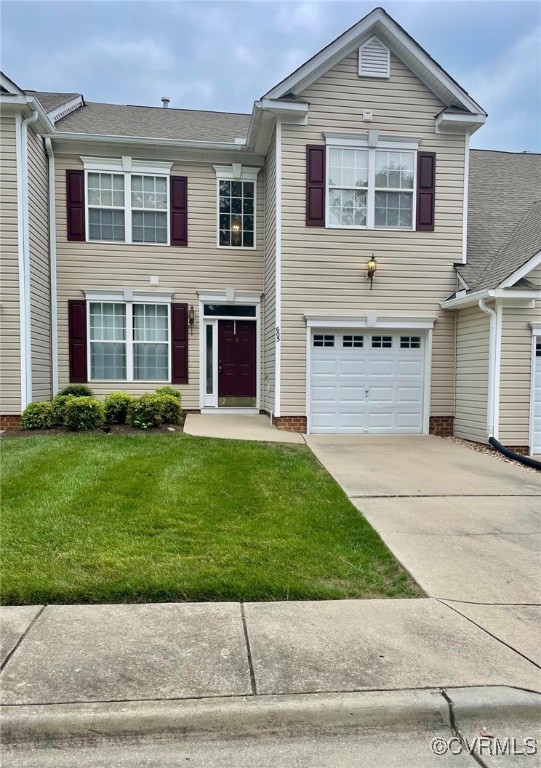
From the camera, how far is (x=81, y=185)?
36.0ft

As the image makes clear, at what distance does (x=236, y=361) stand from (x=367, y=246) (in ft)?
13.4

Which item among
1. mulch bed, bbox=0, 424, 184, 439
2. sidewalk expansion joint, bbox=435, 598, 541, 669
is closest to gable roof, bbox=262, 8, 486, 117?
mulch bed, bbox=0, 424, 184, 439

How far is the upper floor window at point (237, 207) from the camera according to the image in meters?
11.6

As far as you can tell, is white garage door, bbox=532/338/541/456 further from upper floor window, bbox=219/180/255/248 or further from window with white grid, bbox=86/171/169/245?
window with white grid, bbox=86/171/169/245

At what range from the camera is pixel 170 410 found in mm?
9711

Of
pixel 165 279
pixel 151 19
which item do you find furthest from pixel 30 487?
pixel 151 19

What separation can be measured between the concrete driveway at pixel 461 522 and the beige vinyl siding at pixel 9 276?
6033mm

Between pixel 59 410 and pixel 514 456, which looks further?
pixel 59 410

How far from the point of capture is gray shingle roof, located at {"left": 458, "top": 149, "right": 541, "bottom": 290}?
9.60m

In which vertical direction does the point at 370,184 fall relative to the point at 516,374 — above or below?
above

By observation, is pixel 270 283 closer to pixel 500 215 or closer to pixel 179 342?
pixel 179 342

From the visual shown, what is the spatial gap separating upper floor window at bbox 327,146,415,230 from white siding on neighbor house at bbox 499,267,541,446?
298 cm

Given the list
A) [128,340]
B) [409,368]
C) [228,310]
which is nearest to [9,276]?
[128,340]
